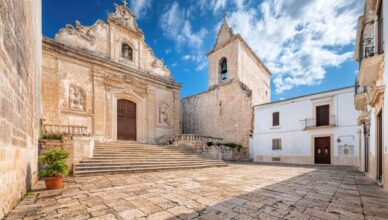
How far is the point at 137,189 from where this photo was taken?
4188mm

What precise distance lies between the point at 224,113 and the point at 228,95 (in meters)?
1.55

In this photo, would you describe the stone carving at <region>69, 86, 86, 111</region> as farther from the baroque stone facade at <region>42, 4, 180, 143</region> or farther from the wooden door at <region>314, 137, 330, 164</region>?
the wooden door at <region>314, 137, 330, 164</region>

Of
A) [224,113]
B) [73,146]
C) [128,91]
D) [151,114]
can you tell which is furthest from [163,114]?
[73,146]

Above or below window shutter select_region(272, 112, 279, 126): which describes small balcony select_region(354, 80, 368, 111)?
above

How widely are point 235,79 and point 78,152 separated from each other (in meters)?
12.3

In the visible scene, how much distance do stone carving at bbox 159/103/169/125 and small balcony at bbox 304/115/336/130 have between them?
961cm

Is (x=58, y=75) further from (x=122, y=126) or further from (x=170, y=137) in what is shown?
(x=170, y=137)

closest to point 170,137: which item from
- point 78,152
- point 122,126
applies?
point 122,126

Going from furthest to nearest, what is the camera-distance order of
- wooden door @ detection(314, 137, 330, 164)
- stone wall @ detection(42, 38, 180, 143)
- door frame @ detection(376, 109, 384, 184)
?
wooden door @ detection(314, 137, 330, 164), stone wall @ detection(42, 38, 180, 143), door frame @ detection(376, 109, 384, 184)

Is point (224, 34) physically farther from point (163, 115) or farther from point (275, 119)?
point (163, 115)

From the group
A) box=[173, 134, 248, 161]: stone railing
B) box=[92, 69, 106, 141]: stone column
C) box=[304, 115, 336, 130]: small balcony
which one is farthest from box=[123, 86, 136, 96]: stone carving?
box=[304, 115, 336, 130]: small balcony

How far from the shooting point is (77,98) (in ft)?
33.1

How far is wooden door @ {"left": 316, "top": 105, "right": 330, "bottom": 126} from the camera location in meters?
11.5

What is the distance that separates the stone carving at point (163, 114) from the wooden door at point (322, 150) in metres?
10.3
